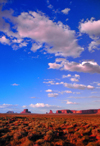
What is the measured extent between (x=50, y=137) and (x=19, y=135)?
3619 mm

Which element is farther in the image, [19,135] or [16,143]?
[19,135]

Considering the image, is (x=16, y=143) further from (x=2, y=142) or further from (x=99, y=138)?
(x=99, y=138)

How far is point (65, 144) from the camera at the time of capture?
406 inches

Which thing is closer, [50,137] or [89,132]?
[50,137]

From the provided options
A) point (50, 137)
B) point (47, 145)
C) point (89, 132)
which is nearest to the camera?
point (47, 145)

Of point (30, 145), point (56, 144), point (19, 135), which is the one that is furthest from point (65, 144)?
point (19, 135)

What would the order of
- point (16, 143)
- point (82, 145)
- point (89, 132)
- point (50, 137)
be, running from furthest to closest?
point (89, 132) → point (50, 137) → point (16, 143) → point (82, 145)

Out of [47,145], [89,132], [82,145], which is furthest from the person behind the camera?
[89,132]

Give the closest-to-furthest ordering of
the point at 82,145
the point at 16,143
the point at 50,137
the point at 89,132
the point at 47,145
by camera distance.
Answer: the point at 47,145 < the point at 82,145 < the point at 16,143 < the point at 50,137 < the point at 89,132

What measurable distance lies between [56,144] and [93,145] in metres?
3.33

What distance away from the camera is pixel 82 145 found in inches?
397

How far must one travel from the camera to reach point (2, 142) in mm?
11258

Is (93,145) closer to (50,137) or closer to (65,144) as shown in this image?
(65,144)

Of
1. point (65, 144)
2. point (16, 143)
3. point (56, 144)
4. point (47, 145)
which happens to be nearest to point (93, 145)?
point (65, 144)
